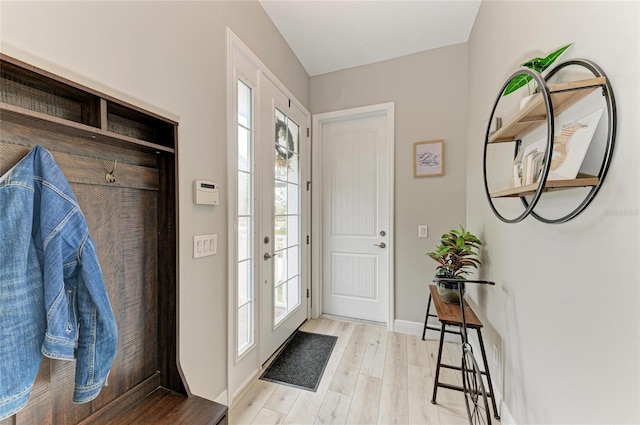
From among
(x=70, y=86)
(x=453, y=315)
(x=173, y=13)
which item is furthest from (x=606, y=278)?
(x=173, y=13)

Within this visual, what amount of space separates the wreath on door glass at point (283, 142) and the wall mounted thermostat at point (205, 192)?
991 mm

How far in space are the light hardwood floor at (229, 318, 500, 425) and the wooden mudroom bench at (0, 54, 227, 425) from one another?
0.71m

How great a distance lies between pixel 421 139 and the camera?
253cm

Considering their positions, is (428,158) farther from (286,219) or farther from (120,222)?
(120,222)

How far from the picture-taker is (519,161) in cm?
113

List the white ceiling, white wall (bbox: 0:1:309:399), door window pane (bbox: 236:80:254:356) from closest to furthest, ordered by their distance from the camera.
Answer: white wall (bbox: 0:1:309:399) < door window pane (bbox: 236:80:254:356) < the white ceiling

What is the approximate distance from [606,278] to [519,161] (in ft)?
1.84

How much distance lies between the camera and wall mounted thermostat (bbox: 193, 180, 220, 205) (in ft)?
4.24

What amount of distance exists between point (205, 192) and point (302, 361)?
1.59 m

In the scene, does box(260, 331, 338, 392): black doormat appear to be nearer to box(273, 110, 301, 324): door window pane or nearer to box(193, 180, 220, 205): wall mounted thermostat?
box(273, 110, 301, 324): door window pane

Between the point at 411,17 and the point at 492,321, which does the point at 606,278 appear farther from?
the point at 411,17

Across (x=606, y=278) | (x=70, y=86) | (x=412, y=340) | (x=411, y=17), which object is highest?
(x=411, y=17)

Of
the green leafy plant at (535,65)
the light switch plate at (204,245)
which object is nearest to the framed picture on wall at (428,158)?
the green leafy plant at (535,65)

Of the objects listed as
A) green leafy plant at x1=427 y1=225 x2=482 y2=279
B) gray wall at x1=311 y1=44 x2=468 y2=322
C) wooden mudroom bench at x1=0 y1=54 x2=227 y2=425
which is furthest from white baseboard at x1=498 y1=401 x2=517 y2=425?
wooden mudroom bench at x1=0 y1=54 x2=227 y2=425
